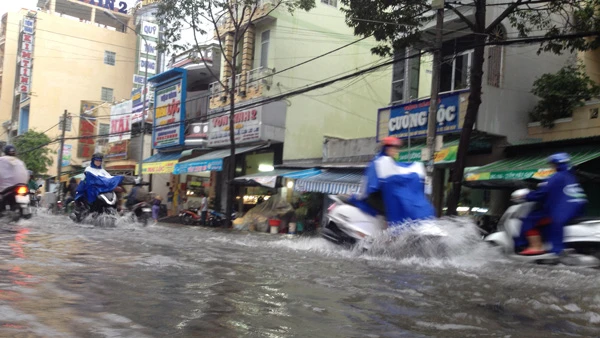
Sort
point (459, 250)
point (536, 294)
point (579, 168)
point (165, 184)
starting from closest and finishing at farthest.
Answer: point (536, 294) → point (459, 250) → point (579, 168) → point (165, 184)

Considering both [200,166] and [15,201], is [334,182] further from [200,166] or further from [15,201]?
[15,201]

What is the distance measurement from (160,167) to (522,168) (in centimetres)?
1817

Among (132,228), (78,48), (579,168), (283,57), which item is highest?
(78,48)

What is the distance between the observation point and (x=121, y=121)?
3312 centimetres

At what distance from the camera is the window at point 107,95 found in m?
49.8

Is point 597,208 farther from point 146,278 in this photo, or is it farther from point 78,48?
point 78,48

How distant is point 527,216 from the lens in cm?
684

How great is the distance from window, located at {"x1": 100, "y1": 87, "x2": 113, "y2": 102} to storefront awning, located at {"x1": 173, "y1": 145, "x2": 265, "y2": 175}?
28.9 metres

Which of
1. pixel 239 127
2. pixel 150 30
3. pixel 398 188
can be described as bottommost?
pixel 398 188

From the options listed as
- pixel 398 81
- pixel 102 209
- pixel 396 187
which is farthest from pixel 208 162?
pixel 396 187

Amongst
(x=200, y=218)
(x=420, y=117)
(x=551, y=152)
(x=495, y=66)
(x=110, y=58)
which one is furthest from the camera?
(x=110, y=58)

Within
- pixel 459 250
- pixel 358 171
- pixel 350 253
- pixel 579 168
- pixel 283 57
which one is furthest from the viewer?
pixel 283 57

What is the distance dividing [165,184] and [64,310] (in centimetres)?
2807

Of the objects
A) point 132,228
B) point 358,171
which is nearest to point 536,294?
point 132,228
